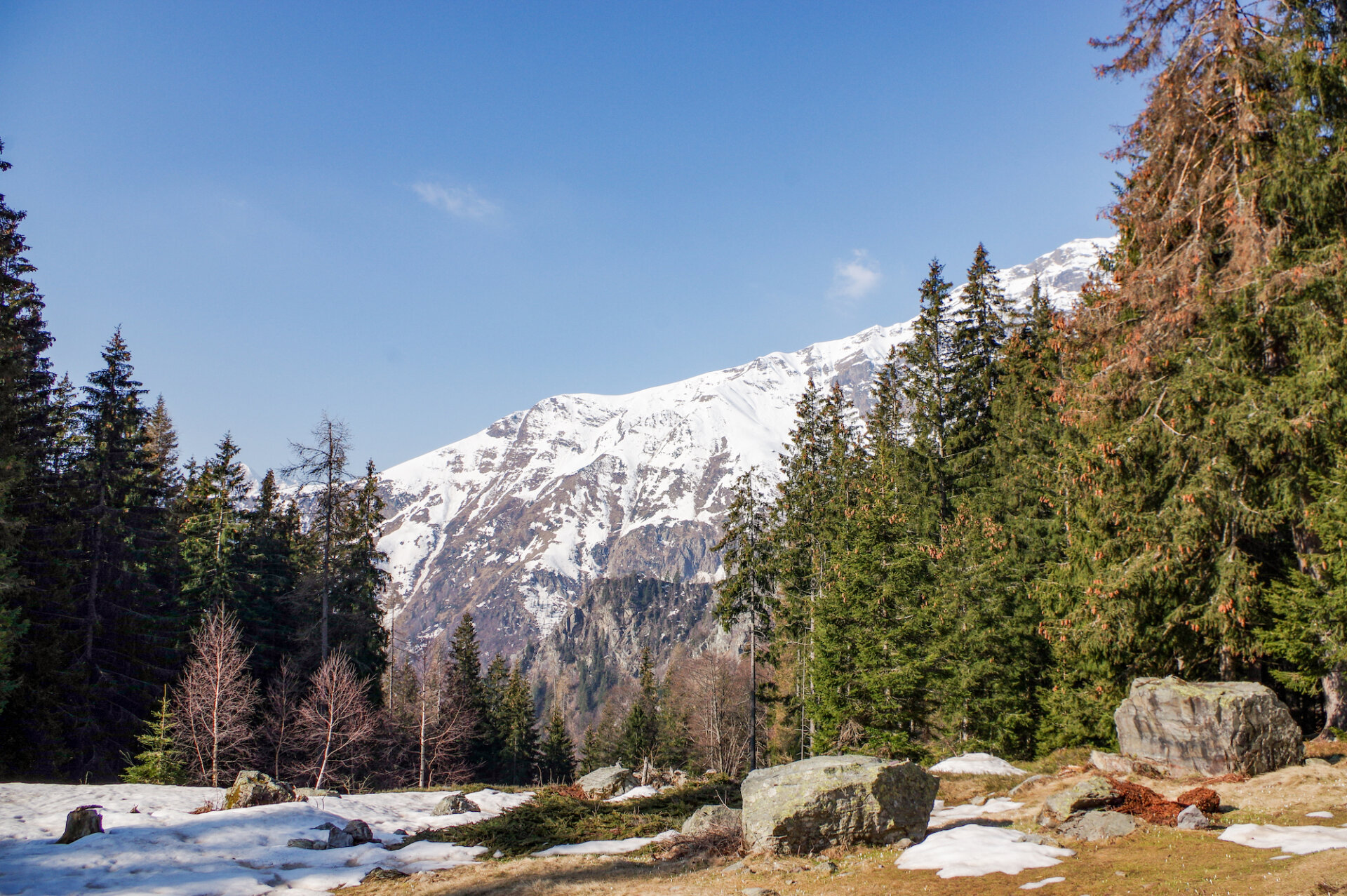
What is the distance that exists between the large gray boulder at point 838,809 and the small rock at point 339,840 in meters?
8.53

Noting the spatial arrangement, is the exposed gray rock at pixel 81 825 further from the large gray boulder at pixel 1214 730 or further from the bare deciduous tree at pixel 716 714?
the bare deciduous tree at pixel 716 714

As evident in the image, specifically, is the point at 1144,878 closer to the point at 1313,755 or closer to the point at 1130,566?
the point at 1313,755

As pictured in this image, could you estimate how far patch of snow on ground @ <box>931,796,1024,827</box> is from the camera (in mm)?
12445

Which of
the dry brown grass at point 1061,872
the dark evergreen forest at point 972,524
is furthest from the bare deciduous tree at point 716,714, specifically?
the dry brown grass at point 1061,872

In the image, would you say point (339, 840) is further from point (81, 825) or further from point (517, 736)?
point (517, 736)

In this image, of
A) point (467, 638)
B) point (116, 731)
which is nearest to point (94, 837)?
point (116, 731)

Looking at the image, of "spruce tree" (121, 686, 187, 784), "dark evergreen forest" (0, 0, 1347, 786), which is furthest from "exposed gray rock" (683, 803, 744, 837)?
"spruce tree" (121, 686, 187, 784)

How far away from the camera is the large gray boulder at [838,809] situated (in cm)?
1068

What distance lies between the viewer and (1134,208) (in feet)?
54.5

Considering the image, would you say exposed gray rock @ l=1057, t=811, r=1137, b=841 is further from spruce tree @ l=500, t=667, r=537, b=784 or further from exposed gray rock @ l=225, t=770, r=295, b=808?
spruce tree @ l=500, t=667, r=537, b=784

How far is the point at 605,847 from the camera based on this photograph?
526 inches

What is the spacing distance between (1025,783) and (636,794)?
9.91m

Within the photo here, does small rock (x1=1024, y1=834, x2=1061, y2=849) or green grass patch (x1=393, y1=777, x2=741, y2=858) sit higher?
small rock (x1=1024, y1=834, x2=1061, y2=849)

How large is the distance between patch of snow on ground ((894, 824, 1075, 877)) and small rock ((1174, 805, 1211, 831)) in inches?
72.5
